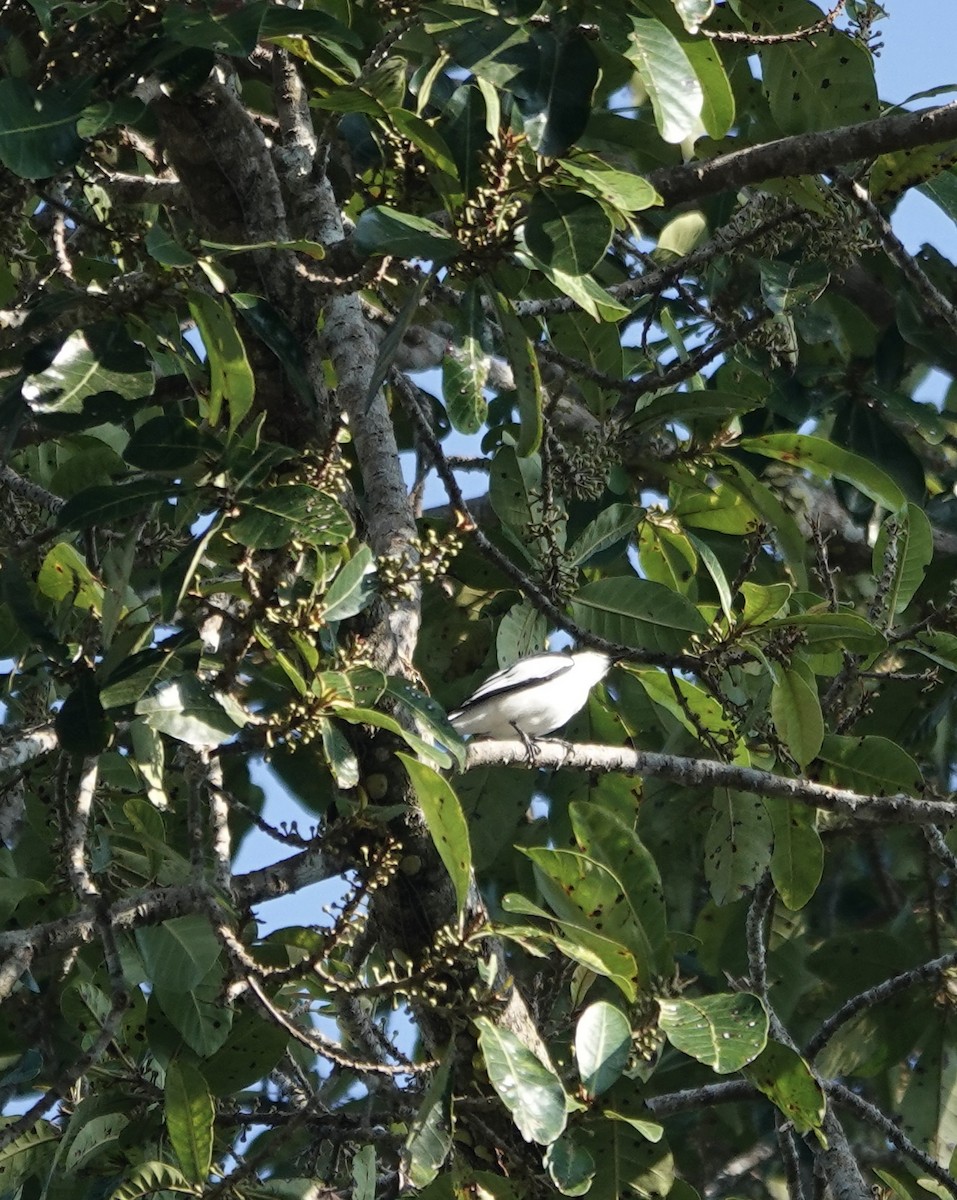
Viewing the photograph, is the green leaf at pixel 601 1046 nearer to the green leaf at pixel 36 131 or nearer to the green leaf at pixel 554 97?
the green leaf at pixel 554 97

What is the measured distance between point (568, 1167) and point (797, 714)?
113cm

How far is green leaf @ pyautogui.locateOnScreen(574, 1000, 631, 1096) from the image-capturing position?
8.79 ft

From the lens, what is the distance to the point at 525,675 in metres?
5.27

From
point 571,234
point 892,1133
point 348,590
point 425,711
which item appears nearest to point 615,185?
point 571,234

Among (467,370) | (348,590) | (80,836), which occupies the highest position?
(467,370)

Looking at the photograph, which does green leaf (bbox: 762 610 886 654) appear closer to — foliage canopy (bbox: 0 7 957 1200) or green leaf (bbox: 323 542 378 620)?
foliage canopy (bbox: 0 7 957 1200)

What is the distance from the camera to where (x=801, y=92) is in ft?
11.4

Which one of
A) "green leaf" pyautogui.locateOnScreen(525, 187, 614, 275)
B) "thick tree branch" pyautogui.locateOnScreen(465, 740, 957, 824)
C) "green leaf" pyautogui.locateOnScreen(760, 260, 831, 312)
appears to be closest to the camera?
"green leaf" pyautogui.locateOnScreen(525, 187, 614, 275)

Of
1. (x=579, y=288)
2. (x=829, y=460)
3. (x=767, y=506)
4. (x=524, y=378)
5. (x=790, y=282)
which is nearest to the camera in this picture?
(x=579, y=288)

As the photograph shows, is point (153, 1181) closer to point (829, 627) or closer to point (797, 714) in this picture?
point (797, 714)

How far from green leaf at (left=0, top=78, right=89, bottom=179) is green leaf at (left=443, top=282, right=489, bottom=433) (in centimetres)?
73

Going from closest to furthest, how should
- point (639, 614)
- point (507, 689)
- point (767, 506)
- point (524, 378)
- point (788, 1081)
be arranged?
point (524, 378) → point (788, 1081) → point (639, 614) → point (767, 506) → point (507, 689)

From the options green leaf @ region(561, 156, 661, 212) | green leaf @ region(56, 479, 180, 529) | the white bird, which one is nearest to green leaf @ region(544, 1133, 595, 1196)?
green leaf @ region(56, 479, 180, 529)

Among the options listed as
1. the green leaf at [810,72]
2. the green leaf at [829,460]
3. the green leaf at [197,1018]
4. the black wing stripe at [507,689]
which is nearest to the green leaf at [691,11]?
the green leaf at [810,72]
